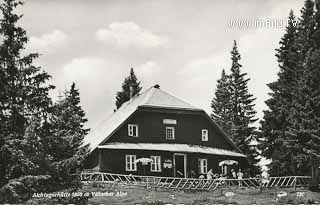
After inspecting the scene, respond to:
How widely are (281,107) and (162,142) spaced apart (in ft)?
33.9

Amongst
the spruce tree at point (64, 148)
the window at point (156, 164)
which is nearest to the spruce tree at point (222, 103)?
the window at point (156, 164)

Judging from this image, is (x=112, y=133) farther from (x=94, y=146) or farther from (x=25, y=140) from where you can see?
(x=25, y=140)

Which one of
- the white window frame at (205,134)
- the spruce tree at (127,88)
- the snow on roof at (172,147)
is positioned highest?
the spruce tree at (127,88)

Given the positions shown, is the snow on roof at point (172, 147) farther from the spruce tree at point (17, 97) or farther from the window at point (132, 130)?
the spruce tree at point (17, 97)

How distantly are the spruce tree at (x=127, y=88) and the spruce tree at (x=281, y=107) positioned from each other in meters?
25.4

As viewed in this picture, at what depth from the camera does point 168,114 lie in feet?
169

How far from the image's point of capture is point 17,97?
31.2 m

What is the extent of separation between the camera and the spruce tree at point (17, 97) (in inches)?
1173

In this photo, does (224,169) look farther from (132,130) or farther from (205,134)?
(132,130)

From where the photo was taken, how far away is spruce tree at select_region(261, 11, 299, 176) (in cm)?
5097

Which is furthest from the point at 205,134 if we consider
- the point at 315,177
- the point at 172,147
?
the point at 315,177

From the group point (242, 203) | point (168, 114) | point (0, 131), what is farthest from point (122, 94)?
point (0, 131)

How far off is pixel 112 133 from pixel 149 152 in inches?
140

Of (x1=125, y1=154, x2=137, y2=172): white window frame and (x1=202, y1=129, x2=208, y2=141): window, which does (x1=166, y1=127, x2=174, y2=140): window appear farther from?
(x1=125, y1=154, x2=137, y2=172): white window frame
